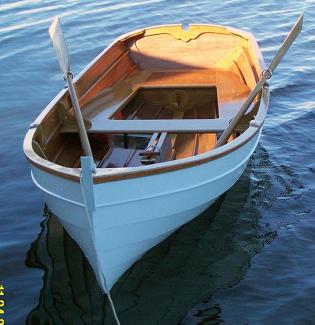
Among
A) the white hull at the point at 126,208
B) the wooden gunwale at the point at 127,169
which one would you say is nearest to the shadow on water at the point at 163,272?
the white hull at the point at 126,208

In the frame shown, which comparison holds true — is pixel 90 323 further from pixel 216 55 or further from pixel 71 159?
pixel 216 55

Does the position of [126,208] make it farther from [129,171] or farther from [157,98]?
[157,98]

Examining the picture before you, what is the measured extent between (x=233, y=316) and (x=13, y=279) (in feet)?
7.72

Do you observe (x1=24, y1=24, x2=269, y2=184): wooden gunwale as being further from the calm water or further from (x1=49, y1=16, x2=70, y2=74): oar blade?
the calm water

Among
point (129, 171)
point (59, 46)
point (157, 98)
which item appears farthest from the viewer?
point (157, 98)

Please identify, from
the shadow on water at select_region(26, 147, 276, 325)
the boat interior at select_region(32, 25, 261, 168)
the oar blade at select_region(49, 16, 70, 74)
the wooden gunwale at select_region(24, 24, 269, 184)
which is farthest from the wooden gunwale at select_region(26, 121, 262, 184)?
the shadow on water at select_region(26, 147, 276, 325)

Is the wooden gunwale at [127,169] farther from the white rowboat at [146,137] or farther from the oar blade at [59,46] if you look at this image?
the oar blade at [59,46]

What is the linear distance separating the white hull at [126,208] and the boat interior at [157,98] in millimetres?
635

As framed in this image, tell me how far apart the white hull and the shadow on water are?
0.40 m

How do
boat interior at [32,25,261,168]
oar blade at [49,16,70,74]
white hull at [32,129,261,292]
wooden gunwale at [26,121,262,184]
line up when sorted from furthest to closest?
boat interior at [32,25,261,168] < oar blade at [49,16,70,74] < white hull at [32,129,261,292] < wooden gunwale at [26,121,262,184]

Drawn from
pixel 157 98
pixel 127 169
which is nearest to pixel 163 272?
pixel 127 169

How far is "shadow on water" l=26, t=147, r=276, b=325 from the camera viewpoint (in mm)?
5480

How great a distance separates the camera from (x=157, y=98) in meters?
8.60

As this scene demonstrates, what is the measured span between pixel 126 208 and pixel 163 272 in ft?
4.26
